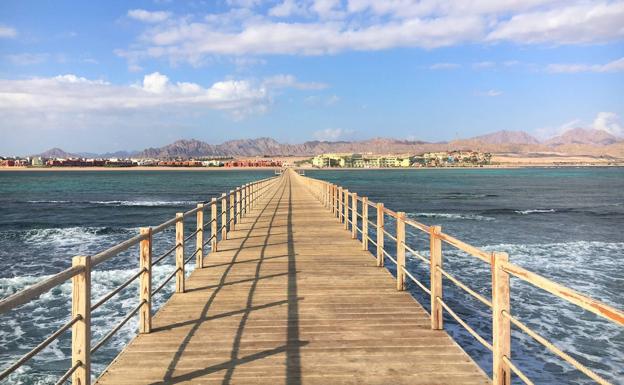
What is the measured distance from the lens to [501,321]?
398 centimetres

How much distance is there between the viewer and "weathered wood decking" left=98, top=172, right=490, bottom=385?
4.48m

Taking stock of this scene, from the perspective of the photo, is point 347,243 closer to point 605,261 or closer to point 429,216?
point 605,261

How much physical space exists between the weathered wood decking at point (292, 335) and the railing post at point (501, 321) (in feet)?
1.52

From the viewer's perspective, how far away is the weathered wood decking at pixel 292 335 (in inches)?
177

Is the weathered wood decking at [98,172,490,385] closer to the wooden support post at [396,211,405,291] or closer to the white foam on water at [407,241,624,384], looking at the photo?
the wooden support post at [396,211,405,291]

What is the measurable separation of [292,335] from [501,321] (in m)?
2.44

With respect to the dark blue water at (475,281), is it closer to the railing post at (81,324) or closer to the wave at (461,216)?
the wave at (461,216)

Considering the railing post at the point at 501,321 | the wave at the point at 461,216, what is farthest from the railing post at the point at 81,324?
the wave at the point at 461,216

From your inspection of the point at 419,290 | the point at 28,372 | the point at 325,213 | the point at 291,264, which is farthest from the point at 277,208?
the point at 28,372

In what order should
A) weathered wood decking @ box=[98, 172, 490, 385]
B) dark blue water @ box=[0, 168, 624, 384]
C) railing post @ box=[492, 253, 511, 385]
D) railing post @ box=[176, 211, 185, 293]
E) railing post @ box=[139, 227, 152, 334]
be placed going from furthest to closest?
dark blue water @ box=[0, 168, 624, 384]
railing post @ box=[176, 211, 185, 293]
railing post @ box=[139, 227, 152, 334]
weathered wood decking @ box=[98, 172, 490, 385]
railing post @ box=[492, 253, 511, 385]

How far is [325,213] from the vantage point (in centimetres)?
2100

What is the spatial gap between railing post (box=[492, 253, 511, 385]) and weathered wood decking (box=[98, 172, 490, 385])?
1.52 ft

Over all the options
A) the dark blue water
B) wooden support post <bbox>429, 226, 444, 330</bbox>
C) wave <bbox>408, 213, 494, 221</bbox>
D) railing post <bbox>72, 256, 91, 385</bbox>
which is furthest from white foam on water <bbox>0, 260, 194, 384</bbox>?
wave <bbox>408, 213, 494, 221</bbox>

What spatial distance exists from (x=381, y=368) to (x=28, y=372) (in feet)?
21.8
